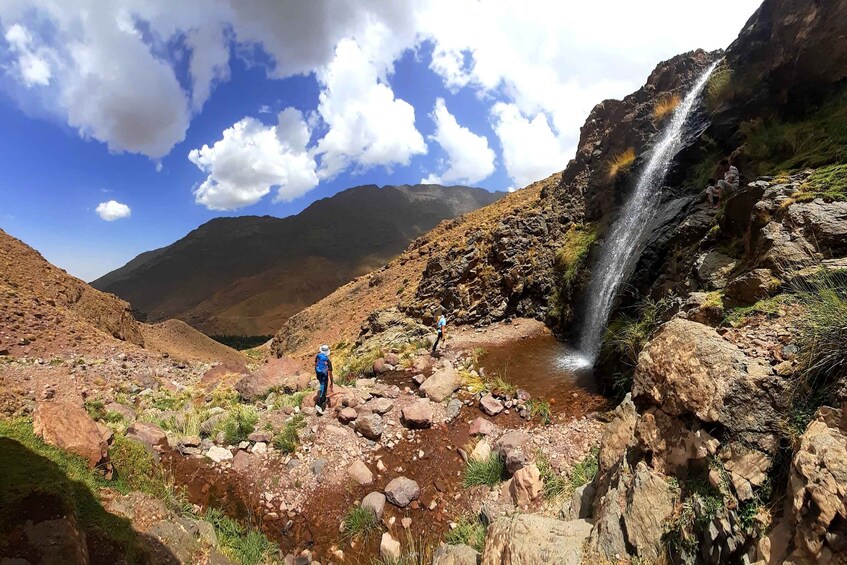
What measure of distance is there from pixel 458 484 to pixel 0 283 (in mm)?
20410

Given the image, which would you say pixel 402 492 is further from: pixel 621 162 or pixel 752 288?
pixel 621 162

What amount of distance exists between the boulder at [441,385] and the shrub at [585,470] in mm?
3764

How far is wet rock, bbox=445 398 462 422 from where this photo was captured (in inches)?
347

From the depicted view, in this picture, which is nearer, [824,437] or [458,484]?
[824,437]

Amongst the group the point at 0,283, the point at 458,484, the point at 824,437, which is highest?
Result: the point at 0,283

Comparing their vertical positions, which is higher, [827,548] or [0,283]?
[0,283]

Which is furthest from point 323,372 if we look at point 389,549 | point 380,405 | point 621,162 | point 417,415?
point 621,162

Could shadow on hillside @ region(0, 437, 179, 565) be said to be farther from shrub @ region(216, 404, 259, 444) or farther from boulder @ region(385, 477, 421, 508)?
shrub @ region(216, 404, 259, 444)

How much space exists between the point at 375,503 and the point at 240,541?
79.9 inches

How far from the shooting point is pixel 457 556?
14.9 feet

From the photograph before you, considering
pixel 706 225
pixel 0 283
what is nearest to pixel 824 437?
pixel 706 225

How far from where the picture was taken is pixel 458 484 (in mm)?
6961

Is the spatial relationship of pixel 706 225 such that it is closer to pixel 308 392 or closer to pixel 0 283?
pixel 308 392

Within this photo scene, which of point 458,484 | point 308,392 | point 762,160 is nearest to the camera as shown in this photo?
point 458,484
